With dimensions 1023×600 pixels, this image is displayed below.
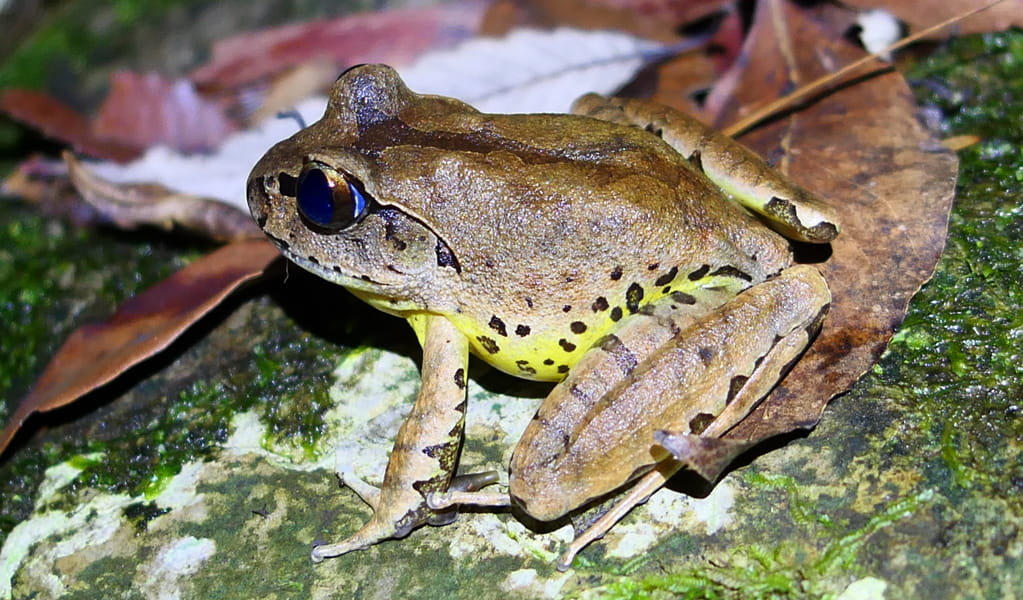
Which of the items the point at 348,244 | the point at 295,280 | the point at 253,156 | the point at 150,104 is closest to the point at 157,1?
the point at 150,104

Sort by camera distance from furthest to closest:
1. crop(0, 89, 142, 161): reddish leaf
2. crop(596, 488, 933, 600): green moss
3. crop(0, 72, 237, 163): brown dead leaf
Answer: crop(0, 72, 237, 163): brown dead leaf → crop(0, 89, 142, 161): reddish leaf → crop(596, 488, 933, 600): green moss

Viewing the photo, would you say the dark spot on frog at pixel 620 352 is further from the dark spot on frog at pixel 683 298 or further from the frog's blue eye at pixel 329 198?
the frog's blue eye at pixel 329 198

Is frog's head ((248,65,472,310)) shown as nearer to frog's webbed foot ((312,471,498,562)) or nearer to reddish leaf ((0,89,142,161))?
frog's webbed foot ((312,471,498,562))

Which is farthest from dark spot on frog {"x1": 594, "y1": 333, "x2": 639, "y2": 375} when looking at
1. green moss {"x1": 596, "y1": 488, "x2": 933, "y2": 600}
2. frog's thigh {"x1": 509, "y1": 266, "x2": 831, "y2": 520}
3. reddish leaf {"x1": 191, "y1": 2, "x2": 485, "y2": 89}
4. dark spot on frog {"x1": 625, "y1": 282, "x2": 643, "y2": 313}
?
reddish leaf {"x1": 191, "y1": 2, "x2": 485, "y2": 89}

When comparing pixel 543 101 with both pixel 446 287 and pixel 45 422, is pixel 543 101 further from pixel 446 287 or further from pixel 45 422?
pixel 45 422

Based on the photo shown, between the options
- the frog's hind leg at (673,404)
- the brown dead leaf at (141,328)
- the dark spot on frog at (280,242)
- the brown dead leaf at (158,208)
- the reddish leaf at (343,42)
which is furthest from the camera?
the reddish leaf at (343,42)

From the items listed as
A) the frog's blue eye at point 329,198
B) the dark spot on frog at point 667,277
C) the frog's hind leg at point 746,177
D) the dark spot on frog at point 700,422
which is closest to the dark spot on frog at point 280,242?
the frog's blue eye at point 329,198

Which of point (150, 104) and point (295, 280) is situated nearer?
point (295, 280)
